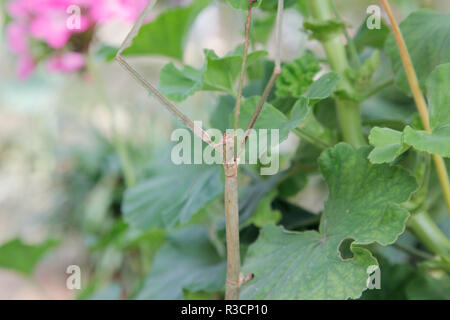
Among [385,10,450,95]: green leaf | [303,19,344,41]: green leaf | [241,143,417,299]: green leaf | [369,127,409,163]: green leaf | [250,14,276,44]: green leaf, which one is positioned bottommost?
[241,143,417,299]: green leaf

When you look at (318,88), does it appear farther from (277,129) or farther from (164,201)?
(164,201)

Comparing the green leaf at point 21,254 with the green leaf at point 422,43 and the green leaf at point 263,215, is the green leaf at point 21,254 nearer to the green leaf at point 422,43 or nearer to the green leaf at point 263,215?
the green leaf at point 263,215

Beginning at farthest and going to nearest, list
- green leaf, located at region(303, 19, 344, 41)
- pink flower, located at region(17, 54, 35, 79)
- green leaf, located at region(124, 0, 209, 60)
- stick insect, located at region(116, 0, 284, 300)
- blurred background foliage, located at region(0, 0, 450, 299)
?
blurred background foliage, located at region(0, 0, 450, 299) < pink flower, located at region(17, 54, 35, 79) < green leaf, located at region(124, 0, 209, 60) < green leaf, located at region(303, 19, 344, 41) < stick insect, located at region(116, 0, 284, 300)

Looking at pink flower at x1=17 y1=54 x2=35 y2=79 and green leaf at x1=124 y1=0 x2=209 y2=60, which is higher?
pink flower at x1=17 y1=54 x2=35 y2=79

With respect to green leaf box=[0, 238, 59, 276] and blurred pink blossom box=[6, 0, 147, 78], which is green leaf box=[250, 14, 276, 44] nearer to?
blurred pink blossom box=[6, 0, 147, 78]

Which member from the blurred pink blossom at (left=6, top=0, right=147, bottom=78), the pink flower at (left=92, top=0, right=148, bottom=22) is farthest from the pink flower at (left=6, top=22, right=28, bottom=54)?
the pink flower at (left=92, top=0, right=148, bottom=22)

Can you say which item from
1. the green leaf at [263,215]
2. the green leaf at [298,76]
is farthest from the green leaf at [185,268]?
the green leaf at [298,76]

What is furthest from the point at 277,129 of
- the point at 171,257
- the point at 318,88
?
the point at 171,257
